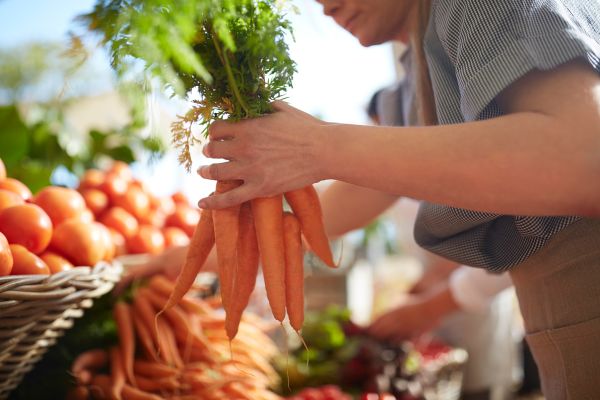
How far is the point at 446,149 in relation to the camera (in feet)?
2.07

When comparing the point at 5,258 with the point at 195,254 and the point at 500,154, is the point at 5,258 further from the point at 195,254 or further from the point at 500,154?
the point at 500,154

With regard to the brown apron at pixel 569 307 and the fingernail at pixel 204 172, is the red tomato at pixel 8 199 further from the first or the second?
the brown apron at pixel 569 307

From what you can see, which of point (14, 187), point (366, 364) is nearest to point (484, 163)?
point (14, 187)

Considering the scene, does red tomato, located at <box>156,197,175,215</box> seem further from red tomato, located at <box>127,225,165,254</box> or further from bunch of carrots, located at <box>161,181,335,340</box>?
bunch of carrots, located at <box>161,181,335,340</box>

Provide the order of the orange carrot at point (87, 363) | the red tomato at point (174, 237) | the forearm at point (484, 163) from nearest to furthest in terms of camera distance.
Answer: the forearm at point (484, 163), the orange carrot at point (87, 363), the red tomato at point (174, 237)

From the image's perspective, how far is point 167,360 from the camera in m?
1.21

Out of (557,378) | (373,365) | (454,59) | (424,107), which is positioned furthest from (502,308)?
(454,59)

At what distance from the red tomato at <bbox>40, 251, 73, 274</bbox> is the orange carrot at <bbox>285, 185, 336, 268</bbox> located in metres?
0.40

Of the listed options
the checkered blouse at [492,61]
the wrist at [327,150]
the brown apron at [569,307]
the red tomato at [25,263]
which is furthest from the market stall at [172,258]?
the brown apron at [569,307]

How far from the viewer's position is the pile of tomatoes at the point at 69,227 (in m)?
0.92

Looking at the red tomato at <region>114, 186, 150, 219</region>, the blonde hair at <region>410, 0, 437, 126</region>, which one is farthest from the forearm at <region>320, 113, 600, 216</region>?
the red tomato at <region>114, 186, 150, 219</region>

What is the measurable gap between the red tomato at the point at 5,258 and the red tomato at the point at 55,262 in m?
0.10

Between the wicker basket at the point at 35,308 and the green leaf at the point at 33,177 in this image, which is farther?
the green leaf at the point at 33,177

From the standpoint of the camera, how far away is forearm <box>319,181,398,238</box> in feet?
4.05
